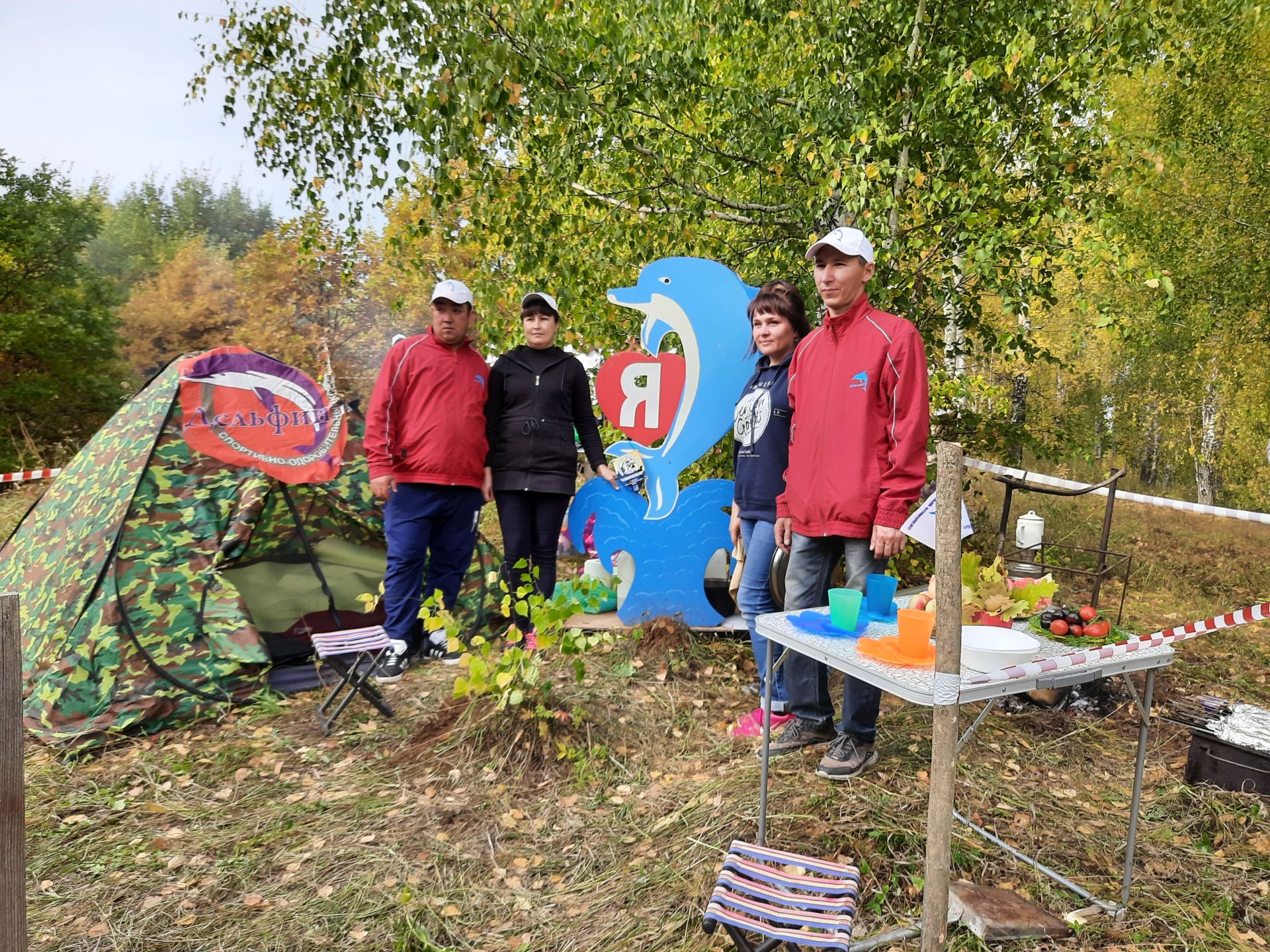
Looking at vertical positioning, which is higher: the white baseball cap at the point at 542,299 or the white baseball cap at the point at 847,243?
the white baseball cap at the point at 847,243

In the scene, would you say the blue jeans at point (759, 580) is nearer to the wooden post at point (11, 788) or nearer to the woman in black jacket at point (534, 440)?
the woman in black jacket at point (534, 440)

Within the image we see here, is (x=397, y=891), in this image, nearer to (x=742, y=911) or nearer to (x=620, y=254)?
(x=742, y=911)

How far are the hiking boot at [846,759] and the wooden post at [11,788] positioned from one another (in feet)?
8.03

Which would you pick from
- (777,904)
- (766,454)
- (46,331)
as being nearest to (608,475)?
(766,454)

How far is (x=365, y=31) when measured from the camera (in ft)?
11.7

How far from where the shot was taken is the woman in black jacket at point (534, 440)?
4199mm

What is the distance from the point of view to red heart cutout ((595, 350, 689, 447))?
4477 mm

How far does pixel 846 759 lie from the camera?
2902mm

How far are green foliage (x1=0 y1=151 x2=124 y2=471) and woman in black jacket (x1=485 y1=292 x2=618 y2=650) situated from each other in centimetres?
1120

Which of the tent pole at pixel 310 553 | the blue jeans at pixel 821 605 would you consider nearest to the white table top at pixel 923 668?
the blue jeans at pixel 821 605

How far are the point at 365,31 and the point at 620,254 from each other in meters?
2.00

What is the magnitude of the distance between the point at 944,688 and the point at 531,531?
2923 millimetres

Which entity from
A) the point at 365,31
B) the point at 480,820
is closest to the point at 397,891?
the point at 480,820

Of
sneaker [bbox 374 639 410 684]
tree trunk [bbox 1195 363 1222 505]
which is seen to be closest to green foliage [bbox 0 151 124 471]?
sneaker [bbox 374 639 410 684]
